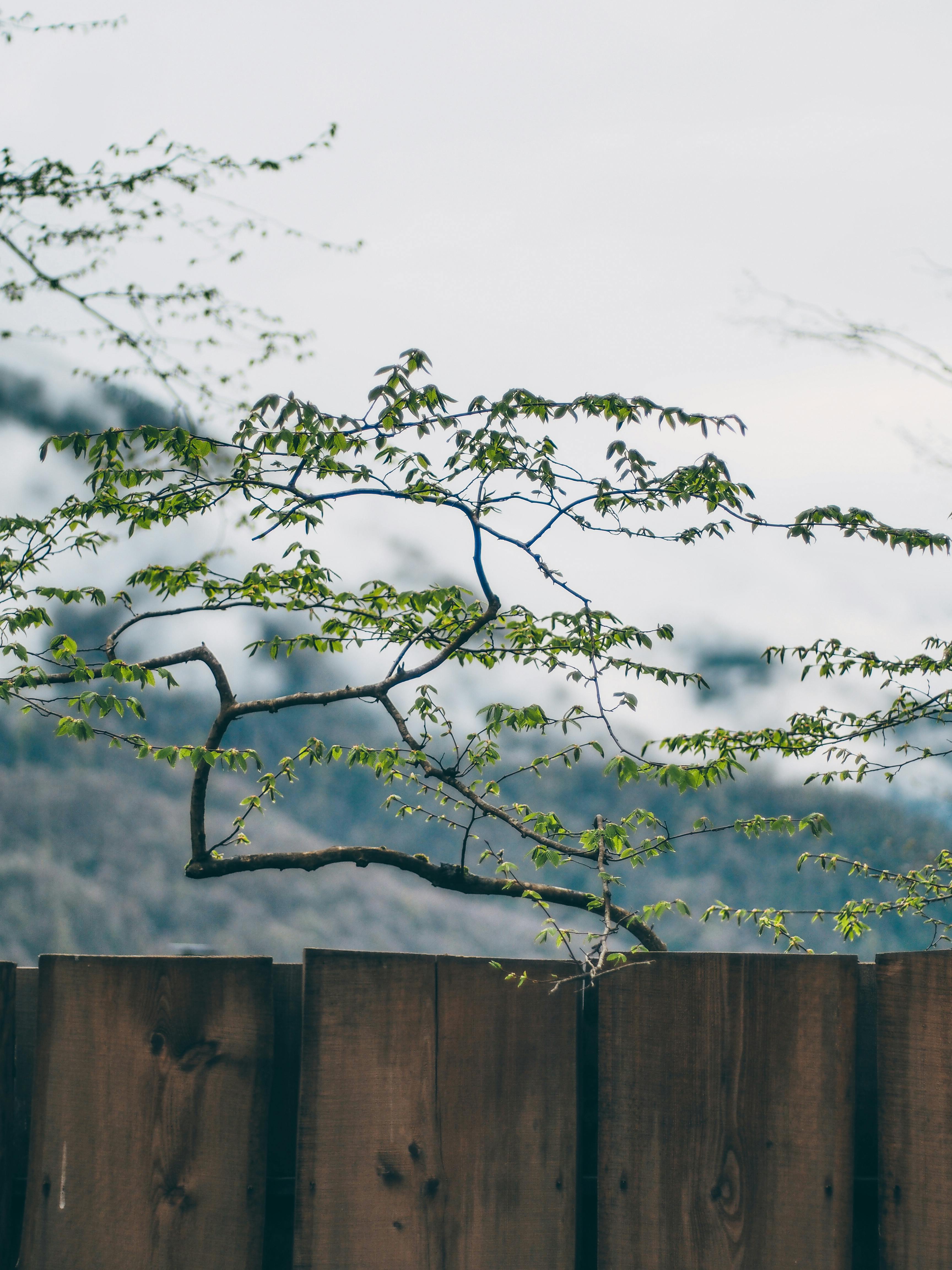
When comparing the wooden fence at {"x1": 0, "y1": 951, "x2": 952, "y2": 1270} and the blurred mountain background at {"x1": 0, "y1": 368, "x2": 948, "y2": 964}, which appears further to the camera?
the blurred mountain background at {"x1": 0, "y1": 368, "x2": 948, "y2": 964}

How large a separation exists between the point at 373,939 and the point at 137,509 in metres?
23.2

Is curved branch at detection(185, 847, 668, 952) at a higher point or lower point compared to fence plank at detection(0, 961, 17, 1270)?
higher

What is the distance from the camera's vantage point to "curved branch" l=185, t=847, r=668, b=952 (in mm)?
1970

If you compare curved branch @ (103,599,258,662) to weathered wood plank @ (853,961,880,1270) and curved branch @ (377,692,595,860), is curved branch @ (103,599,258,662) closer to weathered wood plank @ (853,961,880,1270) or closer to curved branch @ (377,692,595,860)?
curved branch @ (377,692,595,860)

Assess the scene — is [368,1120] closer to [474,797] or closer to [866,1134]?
[474,797]

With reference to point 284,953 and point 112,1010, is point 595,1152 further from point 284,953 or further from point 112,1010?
point 284,953

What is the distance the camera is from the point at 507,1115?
1.51 meters

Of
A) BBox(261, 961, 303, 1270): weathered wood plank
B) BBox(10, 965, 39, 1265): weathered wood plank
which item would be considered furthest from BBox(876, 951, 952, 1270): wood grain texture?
BBox(10, 965, 39, 1265): weathered wood plank

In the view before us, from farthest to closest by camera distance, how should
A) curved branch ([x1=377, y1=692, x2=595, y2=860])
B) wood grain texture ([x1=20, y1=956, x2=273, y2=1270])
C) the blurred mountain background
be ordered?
the blurred mountain background, curved branch ([x1=377, y1=692, x2=595, y2=860]), wood grain texture ([x1=20, y1=956, x2=273, y2=1270])

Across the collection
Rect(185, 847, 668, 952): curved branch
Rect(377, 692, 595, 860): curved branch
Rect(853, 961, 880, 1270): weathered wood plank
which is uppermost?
Rect(377, 692, 595, 860): curved branch

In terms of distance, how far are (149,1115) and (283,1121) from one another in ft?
0.75

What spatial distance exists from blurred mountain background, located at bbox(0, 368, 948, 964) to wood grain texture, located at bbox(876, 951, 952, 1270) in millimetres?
19495

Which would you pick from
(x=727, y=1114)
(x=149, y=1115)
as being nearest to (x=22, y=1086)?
(x=149, y=1115)

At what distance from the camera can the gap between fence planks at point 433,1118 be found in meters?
1.48
